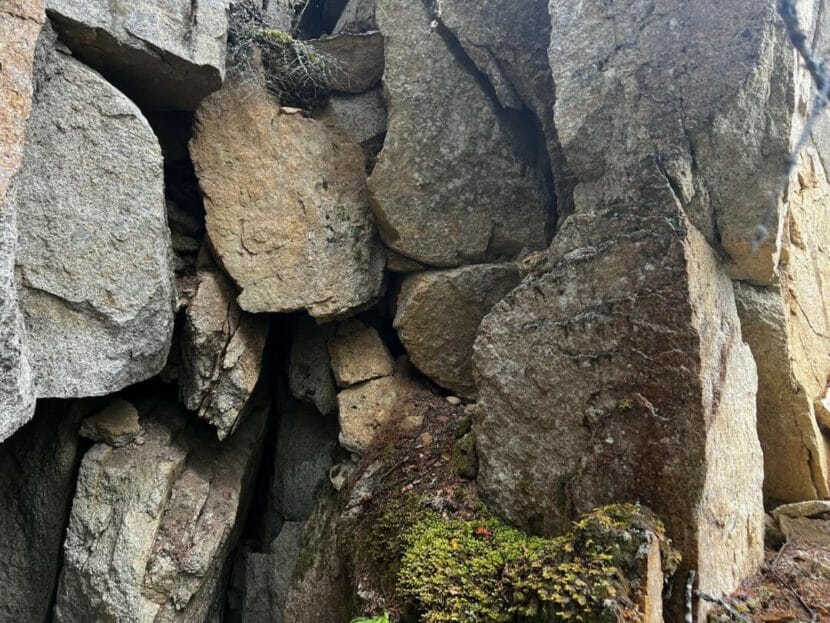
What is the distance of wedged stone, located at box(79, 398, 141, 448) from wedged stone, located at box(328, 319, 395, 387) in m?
2.11

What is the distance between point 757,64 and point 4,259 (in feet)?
16.7

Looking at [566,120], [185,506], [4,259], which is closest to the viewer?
[4,259]

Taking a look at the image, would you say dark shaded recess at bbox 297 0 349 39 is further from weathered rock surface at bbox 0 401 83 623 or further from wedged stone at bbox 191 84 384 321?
weathered rock surface at bbox 0 401 83 623

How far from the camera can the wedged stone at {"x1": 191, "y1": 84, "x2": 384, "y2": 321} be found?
575cm

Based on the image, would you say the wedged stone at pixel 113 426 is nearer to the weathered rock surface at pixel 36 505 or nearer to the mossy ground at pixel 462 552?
the weathered rock surface at pixel 36 505

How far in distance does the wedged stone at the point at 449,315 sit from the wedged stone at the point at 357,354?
1.31 ft

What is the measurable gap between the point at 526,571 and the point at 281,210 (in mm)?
4241

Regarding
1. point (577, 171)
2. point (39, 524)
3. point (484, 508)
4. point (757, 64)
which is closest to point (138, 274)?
point (39, 524)

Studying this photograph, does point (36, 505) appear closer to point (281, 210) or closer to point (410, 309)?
point (281, 210)

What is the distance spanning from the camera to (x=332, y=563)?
4.94 m

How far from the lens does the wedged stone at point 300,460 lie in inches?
258

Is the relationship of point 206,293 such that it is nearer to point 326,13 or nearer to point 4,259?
point 4,259

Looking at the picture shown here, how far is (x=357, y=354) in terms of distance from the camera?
6.23m

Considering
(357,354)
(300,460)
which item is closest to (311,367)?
(357,354)
